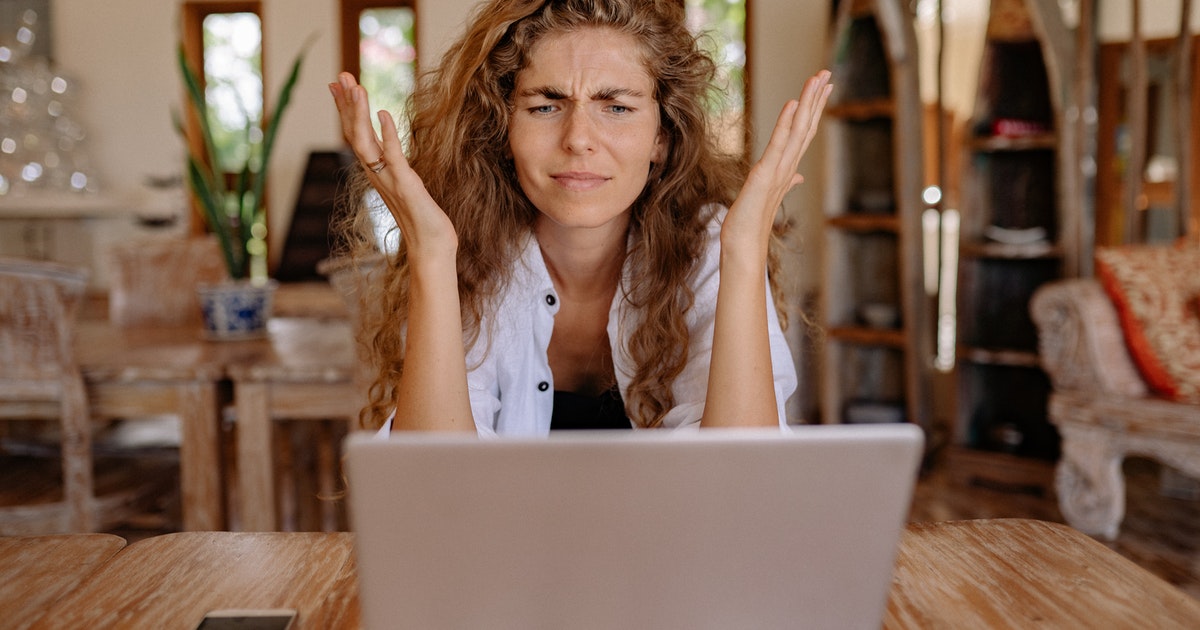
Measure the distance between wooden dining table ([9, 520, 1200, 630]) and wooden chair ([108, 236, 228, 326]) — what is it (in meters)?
2.13

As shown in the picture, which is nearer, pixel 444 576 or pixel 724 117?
pixel 444 576

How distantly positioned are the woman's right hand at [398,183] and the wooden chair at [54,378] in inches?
43.5

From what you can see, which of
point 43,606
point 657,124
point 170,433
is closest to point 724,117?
point 657,124

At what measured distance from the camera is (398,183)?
42.7 inches

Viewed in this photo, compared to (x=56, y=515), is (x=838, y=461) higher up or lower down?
higher up

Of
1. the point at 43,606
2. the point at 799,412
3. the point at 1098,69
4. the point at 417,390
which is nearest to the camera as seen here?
the point at 43,606

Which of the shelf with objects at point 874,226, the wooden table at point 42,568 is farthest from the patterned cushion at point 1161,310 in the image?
the wooden table at point 42,568

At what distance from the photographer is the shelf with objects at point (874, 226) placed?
3.21 m

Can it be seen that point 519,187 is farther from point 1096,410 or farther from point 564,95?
point 1096,410

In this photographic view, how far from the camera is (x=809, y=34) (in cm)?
427

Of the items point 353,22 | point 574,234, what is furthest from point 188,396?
point 353,22

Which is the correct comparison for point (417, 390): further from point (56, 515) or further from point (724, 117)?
point (56, 515)

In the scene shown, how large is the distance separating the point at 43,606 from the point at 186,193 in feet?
15.3

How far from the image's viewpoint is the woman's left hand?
1.07 meters
